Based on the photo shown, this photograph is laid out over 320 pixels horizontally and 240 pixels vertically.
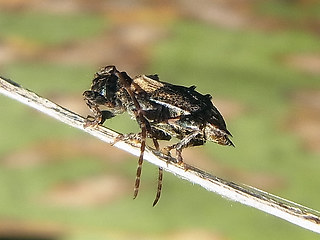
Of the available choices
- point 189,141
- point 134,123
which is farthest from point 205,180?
point 134,123

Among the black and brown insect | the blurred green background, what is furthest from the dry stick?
the blurred green background

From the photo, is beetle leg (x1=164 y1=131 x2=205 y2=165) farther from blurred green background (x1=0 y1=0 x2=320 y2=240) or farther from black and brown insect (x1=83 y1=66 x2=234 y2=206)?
blurred green background (x1=0 y1=0 x2=320 y2=240)

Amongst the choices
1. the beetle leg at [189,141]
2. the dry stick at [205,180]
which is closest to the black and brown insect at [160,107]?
the beetle leg at [189,141]

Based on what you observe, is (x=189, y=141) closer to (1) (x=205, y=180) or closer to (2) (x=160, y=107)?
(2) (x=160, y=107)

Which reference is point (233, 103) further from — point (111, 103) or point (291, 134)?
point (111, 103)

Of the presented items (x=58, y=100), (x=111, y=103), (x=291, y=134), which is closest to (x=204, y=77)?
(x=291, y=134)
